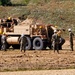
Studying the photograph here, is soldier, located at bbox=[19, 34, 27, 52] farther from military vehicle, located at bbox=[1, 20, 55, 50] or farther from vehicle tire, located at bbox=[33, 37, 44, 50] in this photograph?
military vehicle, located at bbox=[1, 20, 55, 50]

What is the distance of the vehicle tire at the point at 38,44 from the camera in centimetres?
3272

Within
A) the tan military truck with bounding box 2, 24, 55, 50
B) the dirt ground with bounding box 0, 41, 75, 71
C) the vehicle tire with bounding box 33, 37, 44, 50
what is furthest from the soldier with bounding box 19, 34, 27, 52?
the dirt ground with bounding box 0, 41, 75, 71

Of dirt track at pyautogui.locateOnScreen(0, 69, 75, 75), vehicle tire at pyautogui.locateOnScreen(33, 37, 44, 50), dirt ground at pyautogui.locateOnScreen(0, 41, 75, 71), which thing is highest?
vehicle tire at pyautogui.locateOnScreen(33, 37, 44, 50)

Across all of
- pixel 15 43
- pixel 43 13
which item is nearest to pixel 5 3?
pixel 43 13

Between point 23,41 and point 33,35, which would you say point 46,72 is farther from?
point 33,35

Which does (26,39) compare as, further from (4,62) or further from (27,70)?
(27,70)

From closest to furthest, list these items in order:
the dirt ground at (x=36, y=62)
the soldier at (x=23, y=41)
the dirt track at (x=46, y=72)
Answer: the dirt track at (x=46, y=72)
the dirt ground at (x=36, y=62)
the soldier at (x=23, y=41)

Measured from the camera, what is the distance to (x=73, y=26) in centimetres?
5203

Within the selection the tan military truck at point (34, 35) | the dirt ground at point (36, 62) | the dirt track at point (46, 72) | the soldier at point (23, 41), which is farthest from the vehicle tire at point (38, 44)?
the dirt track at point (46, 72)

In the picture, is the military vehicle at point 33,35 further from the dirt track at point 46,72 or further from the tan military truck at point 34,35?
the dirt track at point 46,72

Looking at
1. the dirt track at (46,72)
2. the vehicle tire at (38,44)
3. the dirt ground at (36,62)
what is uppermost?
the vehicle tire at (38,44)

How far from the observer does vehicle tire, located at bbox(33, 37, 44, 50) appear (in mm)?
32719

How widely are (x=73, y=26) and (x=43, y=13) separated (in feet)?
18.5

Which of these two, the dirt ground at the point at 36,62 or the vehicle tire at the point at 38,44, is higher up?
the vehicle tire at the point at 38,44
